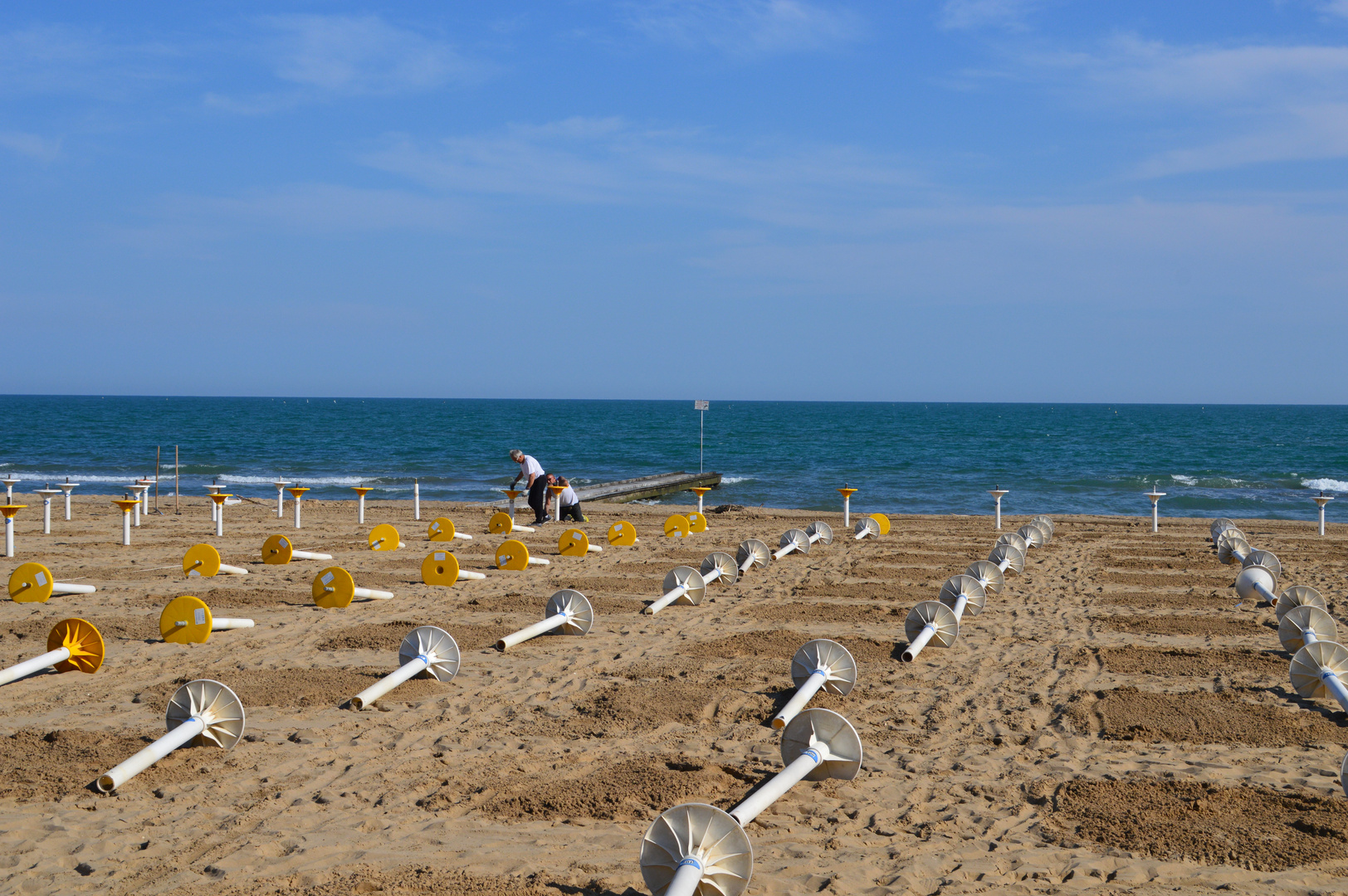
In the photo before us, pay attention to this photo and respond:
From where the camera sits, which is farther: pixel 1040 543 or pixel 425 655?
pixel 1040 543

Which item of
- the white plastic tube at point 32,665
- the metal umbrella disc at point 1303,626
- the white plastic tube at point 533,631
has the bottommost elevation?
the white plastic tube at point 533,631

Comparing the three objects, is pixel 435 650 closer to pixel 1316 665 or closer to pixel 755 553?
pixel 1316 665

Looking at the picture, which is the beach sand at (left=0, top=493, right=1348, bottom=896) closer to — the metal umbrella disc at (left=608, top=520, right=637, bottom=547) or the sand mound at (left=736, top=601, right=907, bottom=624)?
the sand mound at (left=736, top=601, right=907, bottom=624)

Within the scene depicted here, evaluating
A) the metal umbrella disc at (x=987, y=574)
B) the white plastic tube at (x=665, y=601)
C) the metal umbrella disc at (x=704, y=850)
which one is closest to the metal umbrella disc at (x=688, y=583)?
the white plastic tube at (x=665, y=601)

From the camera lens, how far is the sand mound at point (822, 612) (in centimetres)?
1101

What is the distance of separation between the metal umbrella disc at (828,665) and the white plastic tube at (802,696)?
59 mm

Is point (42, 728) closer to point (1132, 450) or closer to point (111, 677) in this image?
point (111, 677)

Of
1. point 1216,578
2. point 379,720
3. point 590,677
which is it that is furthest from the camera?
point 1216,578

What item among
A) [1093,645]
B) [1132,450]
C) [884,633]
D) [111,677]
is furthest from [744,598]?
[1132,450]

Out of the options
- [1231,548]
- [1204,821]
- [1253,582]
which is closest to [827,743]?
[1204,821]

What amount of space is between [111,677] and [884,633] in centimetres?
711

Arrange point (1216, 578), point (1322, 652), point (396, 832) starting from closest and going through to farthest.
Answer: point (396, 832) < point (1322, 652) < point (1216, 578)

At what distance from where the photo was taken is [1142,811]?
5.53m

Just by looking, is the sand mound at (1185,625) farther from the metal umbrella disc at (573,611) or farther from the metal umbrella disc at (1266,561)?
the metal umbrella disc at (573,611)
